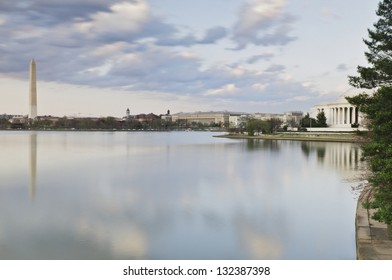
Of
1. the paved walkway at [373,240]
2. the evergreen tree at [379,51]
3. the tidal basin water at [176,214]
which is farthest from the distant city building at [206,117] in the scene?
the paved walkway at [373,240]

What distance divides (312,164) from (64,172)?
12344 millimetres

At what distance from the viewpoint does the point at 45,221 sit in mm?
9719

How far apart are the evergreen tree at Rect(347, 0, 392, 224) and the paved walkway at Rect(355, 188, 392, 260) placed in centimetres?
43

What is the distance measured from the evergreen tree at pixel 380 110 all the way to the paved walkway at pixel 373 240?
1.40 ft

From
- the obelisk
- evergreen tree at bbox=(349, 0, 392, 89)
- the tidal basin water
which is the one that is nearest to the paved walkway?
the tidal basin water

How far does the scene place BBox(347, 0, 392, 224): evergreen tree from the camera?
6965mm

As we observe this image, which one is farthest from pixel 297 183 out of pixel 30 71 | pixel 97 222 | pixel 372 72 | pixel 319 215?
pixel 30 71

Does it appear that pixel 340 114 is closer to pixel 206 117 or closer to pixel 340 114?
pixel 340 114

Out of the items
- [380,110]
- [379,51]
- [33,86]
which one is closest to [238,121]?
[33,86]

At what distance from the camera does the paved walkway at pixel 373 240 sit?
21.2ft

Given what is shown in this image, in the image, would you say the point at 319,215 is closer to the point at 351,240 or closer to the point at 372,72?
the point at 351,240

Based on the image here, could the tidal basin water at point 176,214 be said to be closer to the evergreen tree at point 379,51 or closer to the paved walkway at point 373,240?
the paved walkway at point 373,240

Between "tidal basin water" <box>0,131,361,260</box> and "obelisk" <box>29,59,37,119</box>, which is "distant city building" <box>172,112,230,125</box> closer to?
"obelisk" <box>29,59,37,119</box>

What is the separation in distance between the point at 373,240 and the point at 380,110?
2.25 meters
